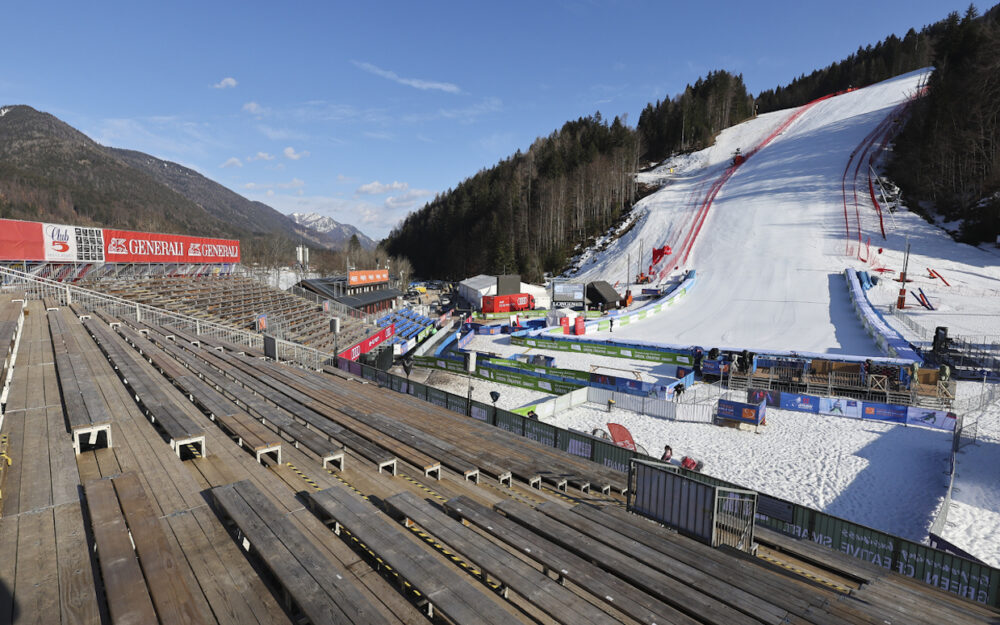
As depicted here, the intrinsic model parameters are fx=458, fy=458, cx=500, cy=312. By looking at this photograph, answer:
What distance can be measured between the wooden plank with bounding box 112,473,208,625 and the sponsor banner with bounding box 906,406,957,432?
79.3ft

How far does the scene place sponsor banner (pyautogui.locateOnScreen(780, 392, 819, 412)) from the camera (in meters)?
20.2

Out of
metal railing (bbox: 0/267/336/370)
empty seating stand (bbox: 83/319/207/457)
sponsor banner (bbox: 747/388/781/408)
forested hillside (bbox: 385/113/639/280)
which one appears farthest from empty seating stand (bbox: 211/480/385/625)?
forested hillside (bbox: 385/113/639/280)

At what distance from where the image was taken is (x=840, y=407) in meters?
19.7

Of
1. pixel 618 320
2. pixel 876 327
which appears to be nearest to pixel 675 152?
pixel 618 320

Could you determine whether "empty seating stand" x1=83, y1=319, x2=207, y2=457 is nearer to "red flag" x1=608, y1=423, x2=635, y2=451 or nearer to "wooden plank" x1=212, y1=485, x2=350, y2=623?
"wooden plank" x1=212, y1=485, x2=350, y2=623

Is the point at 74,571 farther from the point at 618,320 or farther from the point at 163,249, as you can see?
the point at 618,320

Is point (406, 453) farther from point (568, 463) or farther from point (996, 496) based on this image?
point (996, 496)

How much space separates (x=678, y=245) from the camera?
61.0 metres

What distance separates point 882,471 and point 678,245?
163 ft

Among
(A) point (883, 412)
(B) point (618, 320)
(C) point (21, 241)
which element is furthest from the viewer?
(B) point (618, 320)

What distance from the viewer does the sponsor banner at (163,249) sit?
28125 mm

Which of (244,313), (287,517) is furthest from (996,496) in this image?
(244,313)

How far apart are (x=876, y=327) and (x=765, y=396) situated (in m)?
14.9

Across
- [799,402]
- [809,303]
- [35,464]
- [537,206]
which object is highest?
[537,206]
